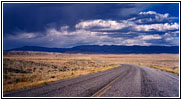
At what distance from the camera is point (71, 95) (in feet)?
36.0

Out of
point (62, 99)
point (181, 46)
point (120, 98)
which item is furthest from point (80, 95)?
point (181, 46)

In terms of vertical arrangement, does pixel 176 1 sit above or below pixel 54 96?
above

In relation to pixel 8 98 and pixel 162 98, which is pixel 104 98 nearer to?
pixel 162 98

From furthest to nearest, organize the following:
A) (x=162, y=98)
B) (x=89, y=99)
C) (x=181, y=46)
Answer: (x=181, y=46), (x=162, y=98), (x=89, y=99)

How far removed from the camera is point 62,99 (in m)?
10.1

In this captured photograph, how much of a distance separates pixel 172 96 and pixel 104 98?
4052mm

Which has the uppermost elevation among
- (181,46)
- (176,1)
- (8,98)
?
(176,1)

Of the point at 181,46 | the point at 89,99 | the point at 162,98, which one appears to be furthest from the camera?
the point at 181,46

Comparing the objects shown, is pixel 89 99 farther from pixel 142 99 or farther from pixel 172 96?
pixel 172 96

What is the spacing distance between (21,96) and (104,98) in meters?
4.58

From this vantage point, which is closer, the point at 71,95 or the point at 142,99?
the point at 142,99

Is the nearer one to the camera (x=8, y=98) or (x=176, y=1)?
(x=8, y=98)

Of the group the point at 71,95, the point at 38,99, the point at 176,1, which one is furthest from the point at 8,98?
the point at 176,1

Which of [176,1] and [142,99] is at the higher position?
[176,1]
